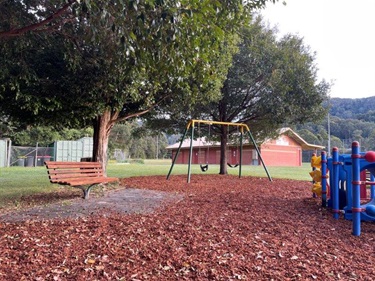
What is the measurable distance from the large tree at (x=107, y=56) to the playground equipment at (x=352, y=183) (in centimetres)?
278

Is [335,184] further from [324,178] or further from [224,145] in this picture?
[224,145]

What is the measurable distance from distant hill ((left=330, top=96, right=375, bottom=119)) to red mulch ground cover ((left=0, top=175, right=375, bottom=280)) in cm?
6720

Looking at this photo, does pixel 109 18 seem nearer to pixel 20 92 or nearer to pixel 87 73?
pixel 87 73

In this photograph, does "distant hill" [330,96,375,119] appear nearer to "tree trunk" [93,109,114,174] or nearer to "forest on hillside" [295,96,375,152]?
"forest on hillside" [295,96,375,152]

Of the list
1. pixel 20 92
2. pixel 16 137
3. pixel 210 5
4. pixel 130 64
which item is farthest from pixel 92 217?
pixel 16 137

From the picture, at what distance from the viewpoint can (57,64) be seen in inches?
295

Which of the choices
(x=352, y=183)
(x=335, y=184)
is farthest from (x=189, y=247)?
(x=335, y=184)

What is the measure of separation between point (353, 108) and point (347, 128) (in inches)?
599

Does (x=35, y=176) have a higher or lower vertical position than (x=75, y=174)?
lower

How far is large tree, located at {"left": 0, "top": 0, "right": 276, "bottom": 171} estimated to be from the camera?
12.5ft

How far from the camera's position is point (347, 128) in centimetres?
5788

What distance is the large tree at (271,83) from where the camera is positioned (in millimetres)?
12086

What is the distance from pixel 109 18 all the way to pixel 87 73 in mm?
3600

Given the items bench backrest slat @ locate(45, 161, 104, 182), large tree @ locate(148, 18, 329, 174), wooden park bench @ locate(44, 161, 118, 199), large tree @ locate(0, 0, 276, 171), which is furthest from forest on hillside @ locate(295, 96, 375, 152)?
wooden park bench @ locate(44, 161, 118, 199)
